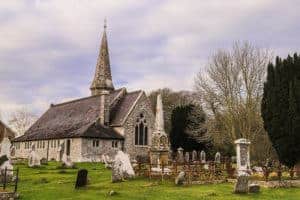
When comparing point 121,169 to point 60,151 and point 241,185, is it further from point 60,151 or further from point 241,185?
point 60,151

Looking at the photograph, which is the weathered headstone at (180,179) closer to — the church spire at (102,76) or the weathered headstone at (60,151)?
the weathered headstone at (60,151)

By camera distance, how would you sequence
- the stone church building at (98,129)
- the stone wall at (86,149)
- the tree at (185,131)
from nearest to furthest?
the stone wall at (86,149)
the stone church building at (98,129)
the tree at (185,131)

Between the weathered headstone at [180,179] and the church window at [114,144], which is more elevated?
the church window at [114,144]

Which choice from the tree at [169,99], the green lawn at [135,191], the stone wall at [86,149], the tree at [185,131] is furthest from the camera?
the tree at [169,99]

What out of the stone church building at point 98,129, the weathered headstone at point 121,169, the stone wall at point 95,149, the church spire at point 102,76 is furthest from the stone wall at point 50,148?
the weathered headstone at point 121,169

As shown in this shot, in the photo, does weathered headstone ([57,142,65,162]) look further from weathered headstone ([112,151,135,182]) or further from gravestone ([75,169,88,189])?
gravestone ([75,169,88,189])

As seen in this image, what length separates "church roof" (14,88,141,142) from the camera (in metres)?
44.8

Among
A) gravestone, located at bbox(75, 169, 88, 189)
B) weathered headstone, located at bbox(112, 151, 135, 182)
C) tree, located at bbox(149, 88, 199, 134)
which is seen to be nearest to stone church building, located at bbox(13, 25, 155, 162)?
tree, located at bbox(149, 88, 199, 134)

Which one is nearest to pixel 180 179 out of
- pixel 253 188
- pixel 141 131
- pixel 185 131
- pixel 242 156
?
pixel 242 156

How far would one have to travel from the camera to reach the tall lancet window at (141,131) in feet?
156

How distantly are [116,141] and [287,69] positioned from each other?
2375 centimetres

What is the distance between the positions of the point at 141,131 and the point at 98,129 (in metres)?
5.51

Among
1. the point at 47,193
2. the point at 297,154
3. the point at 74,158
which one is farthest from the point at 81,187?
the point at 74,158

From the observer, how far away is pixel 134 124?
4722cm
